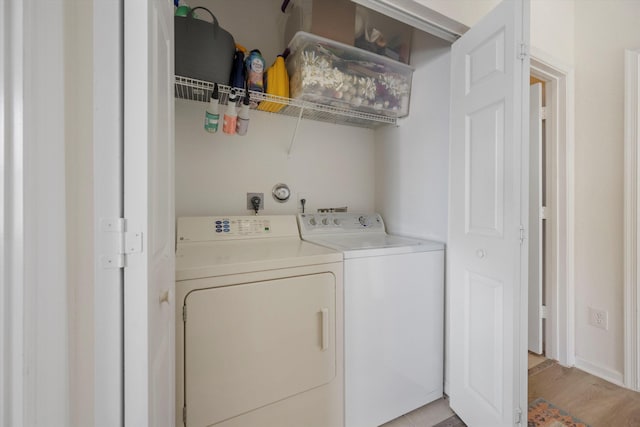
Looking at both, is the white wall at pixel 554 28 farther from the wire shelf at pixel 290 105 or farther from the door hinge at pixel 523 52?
the wire shelf at pixel 290 105

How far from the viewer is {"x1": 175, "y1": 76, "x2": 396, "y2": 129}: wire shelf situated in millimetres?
1459

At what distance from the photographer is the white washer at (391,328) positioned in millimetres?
1374

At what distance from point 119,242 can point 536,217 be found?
2665 millimetres

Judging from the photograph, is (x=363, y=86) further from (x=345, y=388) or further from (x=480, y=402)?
(x=480, y=402)

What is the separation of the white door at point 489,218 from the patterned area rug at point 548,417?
1.42 ft

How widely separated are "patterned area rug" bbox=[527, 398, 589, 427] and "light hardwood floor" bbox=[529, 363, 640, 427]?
0.05 meters

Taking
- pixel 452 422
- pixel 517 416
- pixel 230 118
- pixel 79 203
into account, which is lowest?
pixel 452 422

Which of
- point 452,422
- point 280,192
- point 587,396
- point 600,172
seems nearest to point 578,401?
point 587,396

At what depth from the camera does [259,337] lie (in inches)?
45.1

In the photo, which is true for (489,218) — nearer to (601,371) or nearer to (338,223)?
(338,223)

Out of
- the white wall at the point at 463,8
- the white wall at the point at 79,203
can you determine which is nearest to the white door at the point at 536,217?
the white wall at the point at 463,8

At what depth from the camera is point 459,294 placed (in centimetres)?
152

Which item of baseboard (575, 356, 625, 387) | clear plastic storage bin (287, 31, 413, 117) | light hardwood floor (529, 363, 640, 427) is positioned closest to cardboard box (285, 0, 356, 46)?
clear plastic storage bin (287, 31, 413, 117)

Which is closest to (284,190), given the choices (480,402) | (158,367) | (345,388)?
(345,388)
